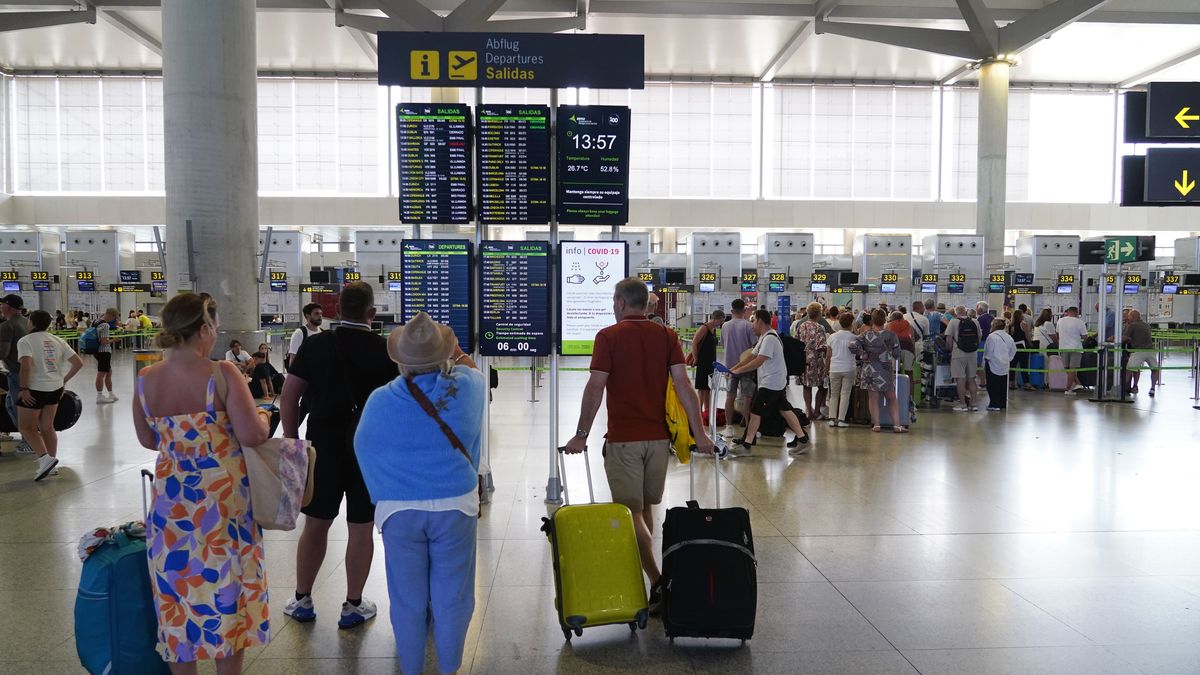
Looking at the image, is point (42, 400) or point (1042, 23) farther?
point (1042, 23)

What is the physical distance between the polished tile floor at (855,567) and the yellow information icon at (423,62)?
370cm

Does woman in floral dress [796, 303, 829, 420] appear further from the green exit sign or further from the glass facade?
the glass facade

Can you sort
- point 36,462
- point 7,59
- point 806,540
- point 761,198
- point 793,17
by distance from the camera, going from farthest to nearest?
point 761,198 → point 7,59 → point 793,17 → point 36,462 → point 806,540

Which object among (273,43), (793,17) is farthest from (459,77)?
(273,43)

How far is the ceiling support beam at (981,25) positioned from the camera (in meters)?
23.2

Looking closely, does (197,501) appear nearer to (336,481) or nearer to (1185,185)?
(336,481)

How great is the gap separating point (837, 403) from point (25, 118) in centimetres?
3649

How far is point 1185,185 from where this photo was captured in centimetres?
608

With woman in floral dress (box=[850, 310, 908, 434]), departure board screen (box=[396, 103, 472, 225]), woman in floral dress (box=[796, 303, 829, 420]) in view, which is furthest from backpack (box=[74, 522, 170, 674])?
woman in floral dress (box=[796, 303, 829, 420])

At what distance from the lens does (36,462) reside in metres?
8.87

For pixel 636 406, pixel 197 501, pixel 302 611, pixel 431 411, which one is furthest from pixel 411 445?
pixel 302 611

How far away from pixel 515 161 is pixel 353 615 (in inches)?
153

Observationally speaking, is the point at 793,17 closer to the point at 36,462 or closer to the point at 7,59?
the point at 36,462

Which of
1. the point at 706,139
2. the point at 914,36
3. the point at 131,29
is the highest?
the point at 131,29
